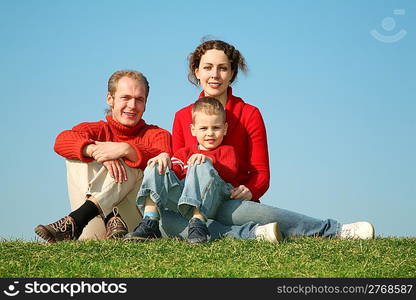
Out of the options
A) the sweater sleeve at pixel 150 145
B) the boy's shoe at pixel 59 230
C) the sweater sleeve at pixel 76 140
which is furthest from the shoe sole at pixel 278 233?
the sweater sleeve at pixel 76 140

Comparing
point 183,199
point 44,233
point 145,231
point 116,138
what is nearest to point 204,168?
point 183,199

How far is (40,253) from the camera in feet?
18.1

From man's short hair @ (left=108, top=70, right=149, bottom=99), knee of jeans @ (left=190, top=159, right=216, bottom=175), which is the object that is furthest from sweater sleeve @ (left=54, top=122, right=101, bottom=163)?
knee of jeans @ (left=190, top=159, right=216, bottom=175)

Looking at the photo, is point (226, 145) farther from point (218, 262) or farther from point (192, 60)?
point (218, 262)

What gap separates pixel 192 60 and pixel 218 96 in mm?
602

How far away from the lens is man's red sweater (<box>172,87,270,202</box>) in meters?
6.64

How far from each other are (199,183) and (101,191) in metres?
1.30

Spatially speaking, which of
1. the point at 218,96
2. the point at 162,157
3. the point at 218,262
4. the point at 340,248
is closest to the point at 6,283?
the point at 218,262

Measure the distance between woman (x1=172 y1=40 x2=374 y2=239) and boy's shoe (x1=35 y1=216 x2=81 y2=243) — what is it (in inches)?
56.4

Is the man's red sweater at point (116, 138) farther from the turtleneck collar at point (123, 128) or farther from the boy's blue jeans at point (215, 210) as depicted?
the boy's blue jeans at point (215, 210)

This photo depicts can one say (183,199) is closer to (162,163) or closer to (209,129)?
(162,163)

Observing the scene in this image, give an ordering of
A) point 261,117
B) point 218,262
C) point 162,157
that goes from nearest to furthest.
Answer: point 218,262, point 162,157, point 261,117

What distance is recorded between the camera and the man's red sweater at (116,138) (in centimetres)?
668

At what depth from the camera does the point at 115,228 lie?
21.1 feet
